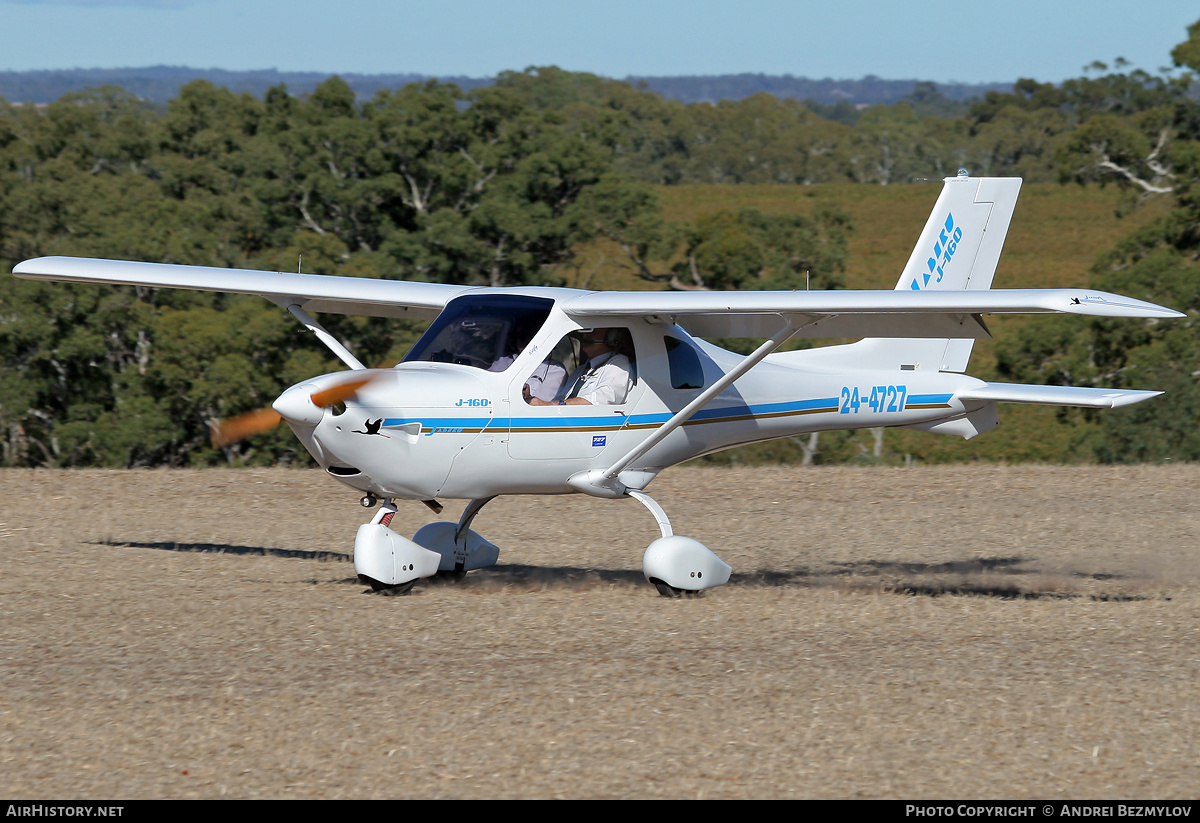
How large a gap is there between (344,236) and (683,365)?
31.9 meters

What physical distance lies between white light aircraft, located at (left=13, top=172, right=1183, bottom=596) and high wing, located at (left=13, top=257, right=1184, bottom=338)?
0.02m

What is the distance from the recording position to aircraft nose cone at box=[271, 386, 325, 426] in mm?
8914

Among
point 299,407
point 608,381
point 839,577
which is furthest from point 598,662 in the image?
point 839,577

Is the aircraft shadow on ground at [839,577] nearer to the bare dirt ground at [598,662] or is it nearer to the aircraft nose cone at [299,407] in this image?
the bare dirt ground at [598,662]

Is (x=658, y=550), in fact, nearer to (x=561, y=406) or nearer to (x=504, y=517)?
(x=561, y=406)

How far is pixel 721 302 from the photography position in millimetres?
9812

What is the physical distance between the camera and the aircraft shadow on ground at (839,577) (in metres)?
11.0

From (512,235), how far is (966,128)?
104m

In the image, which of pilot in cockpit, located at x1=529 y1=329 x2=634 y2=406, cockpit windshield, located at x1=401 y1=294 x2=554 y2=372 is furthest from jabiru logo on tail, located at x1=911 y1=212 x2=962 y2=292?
cockpit windshield, located at x1=401 y1=294 x2=554 y2=372

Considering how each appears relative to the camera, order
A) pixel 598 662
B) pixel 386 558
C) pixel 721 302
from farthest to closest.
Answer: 1. pixel 386 558
2. pixel 721 302
3. pixel 598 662

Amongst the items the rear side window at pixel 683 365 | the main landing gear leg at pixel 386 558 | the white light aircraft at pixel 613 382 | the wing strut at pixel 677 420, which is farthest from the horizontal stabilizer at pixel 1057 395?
the main landing gear leg at pixel 386 558

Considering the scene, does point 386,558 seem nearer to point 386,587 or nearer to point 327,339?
point 386,587

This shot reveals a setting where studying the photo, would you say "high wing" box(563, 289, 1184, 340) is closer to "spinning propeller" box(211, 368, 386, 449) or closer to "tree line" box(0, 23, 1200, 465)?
"spinning propeller" box(211, 368, 386, 449)
